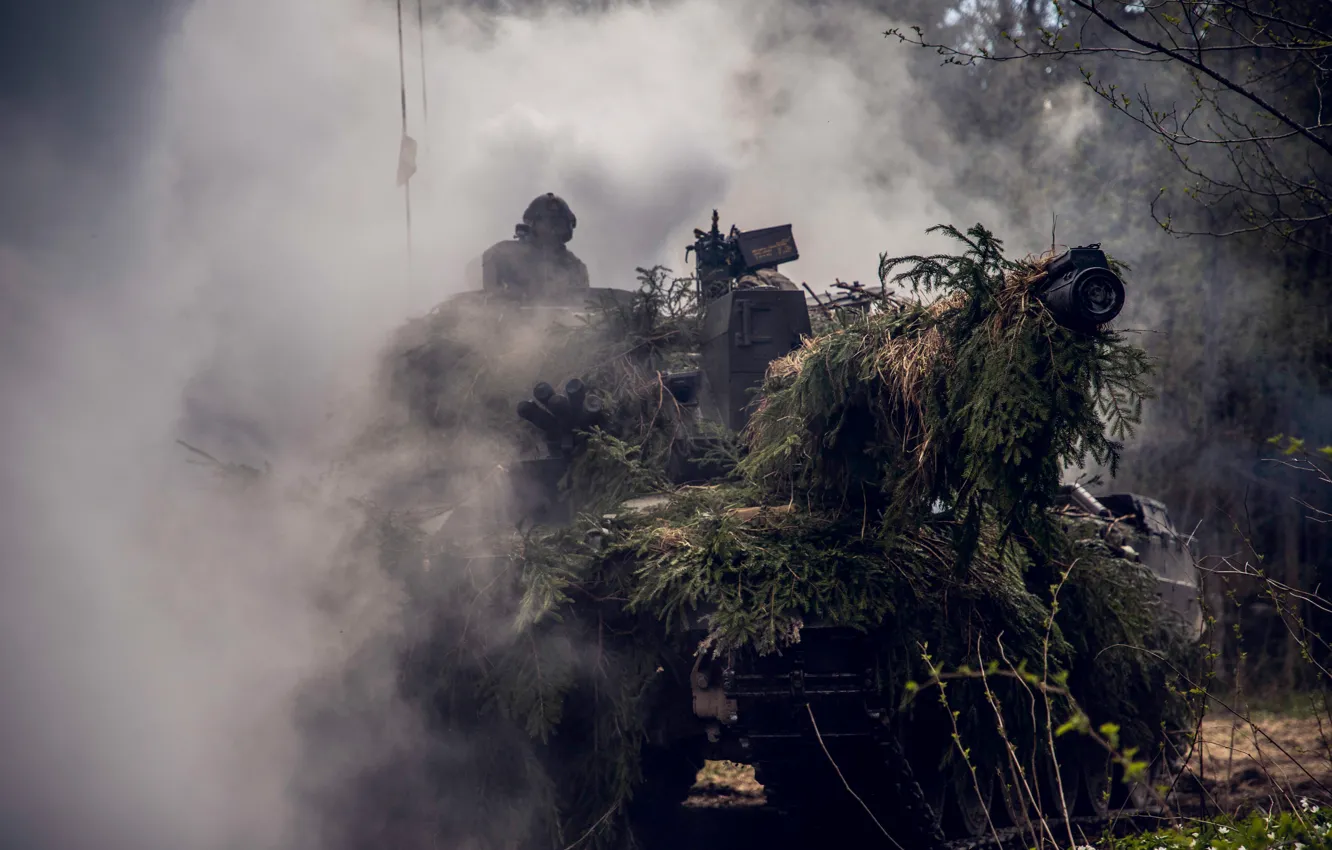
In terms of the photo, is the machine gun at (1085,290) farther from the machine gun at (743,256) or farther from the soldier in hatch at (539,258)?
the soldier in hatch at (539,258)

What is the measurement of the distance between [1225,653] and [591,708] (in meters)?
8.72

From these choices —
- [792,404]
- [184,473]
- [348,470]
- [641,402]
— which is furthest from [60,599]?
[792,404]

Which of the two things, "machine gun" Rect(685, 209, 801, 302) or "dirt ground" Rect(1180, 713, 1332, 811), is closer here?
"dirt ground" Rect(1180, 713, 1332, 811)

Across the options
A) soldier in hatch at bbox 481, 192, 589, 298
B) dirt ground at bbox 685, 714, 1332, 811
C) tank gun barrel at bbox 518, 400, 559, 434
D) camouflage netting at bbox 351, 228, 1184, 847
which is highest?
soldier in hatch at bbox 481, 192, 589, 298

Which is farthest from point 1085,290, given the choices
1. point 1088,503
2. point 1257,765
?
point 1257,765

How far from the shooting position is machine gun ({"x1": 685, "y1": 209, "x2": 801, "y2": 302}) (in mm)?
8555

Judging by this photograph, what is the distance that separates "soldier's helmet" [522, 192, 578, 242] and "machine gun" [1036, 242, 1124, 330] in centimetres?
683

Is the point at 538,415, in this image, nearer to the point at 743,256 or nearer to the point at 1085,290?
the point at 743,256

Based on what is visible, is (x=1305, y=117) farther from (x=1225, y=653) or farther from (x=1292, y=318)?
(x=1225, y=653)

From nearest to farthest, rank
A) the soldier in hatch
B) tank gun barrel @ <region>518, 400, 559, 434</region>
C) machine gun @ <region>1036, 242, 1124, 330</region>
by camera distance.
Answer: machine gun @ <region>1036, 242, 1124, 330</region> → tank gun barrel @ <region>518, 400, 559, 434</region> → the soldier in hatch

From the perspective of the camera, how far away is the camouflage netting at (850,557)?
14.8ft

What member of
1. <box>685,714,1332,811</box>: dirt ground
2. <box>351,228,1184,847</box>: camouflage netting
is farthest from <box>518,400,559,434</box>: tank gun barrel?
<box>685,714,1332,811</box>: dirt ground

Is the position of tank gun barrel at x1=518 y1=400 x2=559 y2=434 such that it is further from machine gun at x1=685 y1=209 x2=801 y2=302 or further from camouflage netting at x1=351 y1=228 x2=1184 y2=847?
machine gun at x1=685 y1=209 x2=801 y2=302

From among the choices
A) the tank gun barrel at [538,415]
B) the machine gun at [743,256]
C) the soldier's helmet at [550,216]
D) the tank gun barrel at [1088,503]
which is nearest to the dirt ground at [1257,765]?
the tank gun barrel at [1088,503]
